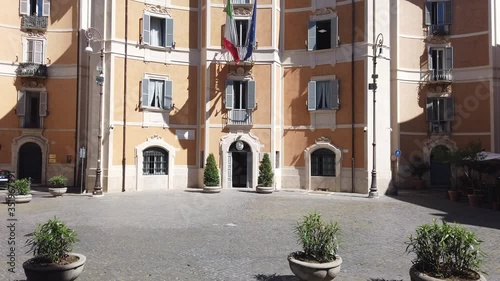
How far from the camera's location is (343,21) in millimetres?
22688

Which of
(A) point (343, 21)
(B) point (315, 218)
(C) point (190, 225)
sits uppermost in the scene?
(A) point (343, 21)

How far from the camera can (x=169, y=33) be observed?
23344 mm

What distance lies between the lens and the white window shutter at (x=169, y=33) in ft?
76.4

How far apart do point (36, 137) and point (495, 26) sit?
31.4 m

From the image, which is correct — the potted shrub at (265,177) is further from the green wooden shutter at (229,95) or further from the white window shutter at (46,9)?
the white window shutter at (46,9)

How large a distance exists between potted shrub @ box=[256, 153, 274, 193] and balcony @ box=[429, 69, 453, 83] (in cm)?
1314

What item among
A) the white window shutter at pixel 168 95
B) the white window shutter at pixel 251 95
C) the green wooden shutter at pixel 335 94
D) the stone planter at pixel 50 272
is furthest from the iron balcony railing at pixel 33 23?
the stone planter at pixel 50 272

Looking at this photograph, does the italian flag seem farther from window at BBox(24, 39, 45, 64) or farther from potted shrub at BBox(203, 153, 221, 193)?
window at BBox(24, 39, 45, 64)

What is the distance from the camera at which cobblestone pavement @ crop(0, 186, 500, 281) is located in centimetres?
788

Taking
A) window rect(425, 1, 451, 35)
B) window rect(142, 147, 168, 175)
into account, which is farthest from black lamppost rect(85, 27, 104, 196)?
window rect(425, 1, 451, 35)

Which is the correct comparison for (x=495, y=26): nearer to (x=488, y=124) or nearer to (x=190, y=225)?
(x=488, y=124)

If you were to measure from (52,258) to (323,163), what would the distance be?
734 inches

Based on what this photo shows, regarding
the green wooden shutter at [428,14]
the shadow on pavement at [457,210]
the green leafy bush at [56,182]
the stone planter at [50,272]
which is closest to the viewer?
the stone planter at [50,272]

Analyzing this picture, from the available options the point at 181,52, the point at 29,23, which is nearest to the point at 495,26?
the point at 181,52
